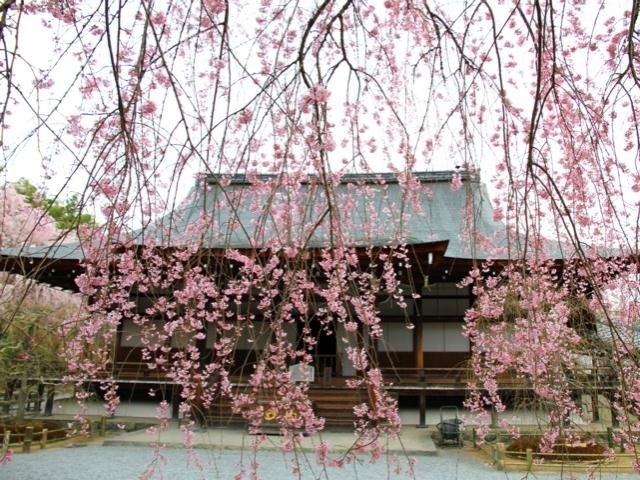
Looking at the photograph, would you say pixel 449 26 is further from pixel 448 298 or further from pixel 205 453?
pixel 448 298

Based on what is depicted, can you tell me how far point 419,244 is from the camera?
270 inches

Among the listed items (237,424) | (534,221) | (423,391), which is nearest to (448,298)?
(423,391)

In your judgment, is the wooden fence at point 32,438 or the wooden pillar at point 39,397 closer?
the wooden fence at point 32,438

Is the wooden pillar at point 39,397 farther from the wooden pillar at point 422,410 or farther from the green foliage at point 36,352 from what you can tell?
the wooden pillar at point 422,410

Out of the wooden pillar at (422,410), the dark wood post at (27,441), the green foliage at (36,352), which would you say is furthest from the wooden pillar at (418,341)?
the dark wood post at (27,441)

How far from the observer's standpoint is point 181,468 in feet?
18.9

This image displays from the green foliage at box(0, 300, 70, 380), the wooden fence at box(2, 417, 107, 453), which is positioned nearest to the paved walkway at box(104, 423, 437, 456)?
the wooden fence at box(2, 417, 107, 453)

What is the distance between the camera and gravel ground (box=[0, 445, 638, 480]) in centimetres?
529

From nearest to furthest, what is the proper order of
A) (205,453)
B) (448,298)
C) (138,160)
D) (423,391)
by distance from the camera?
(138,160) < (205,453) < (423,391) < (448,298)

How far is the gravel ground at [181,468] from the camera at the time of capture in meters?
5.29

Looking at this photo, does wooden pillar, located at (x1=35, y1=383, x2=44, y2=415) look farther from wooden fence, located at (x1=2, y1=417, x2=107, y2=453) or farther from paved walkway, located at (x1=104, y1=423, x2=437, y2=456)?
paved walkway, located at (x1=104, y1=423, x2=437, y2=456)

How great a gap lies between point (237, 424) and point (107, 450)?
2089mm

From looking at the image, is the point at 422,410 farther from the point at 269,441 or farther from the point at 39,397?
the point at 39,397

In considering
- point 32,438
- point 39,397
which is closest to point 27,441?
point 32,438
